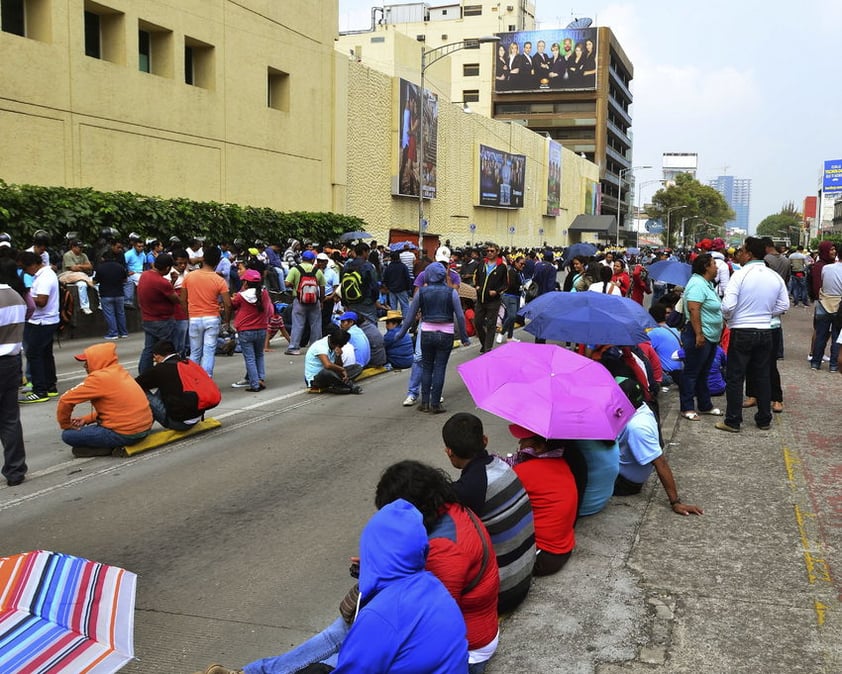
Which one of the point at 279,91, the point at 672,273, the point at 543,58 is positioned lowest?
the point at 672,273

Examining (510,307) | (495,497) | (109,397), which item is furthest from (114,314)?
(495,497)

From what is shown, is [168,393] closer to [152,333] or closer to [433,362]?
[152,333]

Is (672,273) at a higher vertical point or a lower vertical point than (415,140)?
lower

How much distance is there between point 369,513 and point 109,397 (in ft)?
9.73

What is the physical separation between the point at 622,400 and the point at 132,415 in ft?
16.1

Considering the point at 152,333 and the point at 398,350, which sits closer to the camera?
the point at 152,333

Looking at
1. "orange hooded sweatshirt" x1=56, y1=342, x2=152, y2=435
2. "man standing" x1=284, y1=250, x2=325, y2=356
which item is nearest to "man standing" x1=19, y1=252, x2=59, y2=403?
"orange hooded sweatshirt" x1=56, y1=342, x2=152, y2=435

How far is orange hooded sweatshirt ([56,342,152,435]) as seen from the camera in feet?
25.6

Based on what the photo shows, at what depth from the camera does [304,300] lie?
14.9 m

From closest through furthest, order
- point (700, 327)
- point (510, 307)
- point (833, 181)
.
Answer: point (700, 327) < point (510, 307) < point (833, 181)

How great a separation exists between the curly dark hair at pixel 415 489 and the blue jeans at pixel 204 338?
787 centimetres

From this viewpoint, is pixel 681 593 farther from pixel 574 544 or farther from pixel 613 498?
pixel 613 498

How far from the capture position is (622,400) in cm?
555

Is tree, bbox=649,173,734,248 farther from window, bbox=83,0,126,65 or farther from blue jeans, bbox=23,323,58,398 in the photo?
blue jeans, bbox=23,323,58,398
